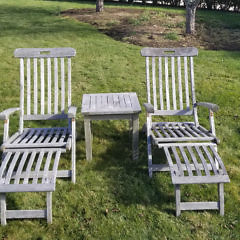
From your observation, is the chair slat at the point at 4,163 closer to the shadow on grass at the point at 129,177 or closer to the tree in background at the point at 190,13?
the shadow on grass at the point at 129,177

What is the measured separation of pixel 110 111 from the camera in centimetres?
330

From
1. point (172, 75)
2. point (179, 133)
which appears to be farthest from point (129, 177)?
point (172, 75)

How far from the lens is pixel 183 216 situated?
285cm

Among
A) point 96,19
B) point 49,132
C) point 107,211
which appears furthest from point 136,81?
point 96,19

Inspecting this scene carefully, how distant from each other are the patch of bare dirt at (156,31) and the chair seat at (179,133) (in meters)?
4.98

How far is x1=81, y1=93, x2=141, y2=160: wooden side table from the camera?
3.32m

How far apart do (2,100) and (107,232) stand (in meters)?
3.62

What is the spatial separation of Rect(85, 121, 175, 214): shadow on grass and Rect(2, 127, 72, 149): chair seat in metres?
0.63

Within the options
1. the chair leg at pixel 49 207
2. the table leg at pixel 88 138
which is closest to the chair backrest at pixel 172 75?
the table leg at pixel 88 138

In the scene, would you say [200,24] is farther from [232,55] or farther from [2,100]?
[2,100]

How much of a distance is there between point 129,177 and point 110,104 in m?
0.98

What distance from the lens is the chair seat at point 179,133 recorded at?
3.21m

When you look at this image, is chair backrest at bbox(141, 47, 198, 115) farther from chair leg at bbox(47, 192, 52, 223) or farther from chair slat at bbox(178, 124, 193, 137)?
chair leg at bbox(47, 192, 52, 223)

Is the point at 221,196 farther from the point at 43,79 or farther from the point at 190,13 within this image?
the point at 190,13
